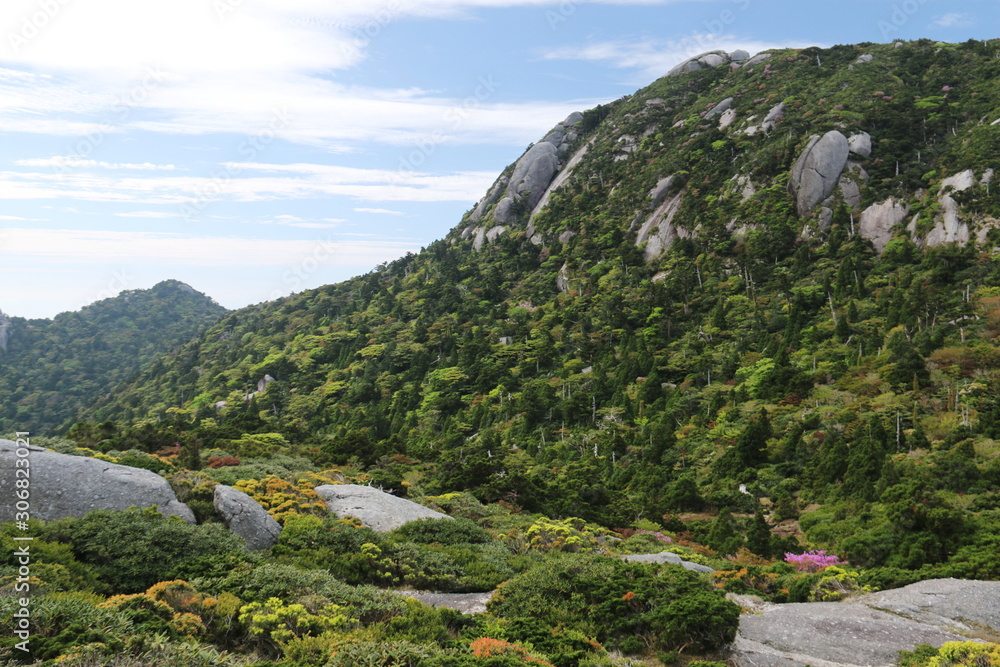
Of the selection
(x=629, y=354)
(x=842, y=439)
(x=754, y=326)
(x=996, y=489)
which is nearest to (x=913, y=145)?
(x=754, y=326)

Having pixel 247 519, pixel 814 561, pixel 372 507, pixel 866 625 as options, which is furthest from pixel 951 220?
pixel 247 519

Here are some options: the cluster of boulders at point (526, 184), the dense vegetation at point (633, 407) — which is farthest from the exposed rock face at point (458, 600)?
the cluster of boulders at point (526, 184)

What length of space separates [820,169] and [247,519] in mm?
68218

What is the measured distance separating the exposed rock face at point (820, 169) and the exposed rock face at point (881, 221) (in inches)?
218

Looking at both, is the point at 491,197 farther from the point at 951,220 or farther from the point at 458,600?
the point at 458,600

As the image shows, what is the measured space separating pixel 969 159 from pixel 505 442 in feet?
175

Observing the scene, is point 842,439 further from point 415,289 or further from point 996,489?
point 415,289

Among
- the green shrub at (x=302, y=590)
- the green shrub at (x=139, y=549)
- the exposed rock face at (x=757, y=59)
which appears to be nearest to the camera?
the green shrub at (x=302, y=590)

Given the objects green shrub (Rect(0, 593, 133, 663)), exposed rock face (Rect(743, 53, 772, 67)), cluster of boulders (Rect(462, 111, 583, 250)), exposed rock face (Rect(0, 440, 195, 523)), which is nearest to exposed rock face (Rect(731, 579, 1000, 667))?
green shrub (Rect(0, 593, 133, 663))

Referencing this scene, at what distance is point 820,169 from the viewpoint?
63312 millimetres

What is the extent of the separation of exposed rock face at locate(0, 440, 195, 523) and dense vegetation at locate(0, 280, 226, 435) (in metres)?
97.3

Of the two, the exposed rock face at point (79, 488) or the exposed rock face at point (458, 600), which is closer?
the exposed rock face at point (458, 600)

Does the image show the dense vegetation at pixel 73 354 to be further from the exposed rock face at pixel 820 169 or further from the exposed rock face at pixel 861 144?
the exposed rock face at pixel 861 144

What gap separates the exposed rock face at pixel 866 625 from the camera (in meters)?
11.0
